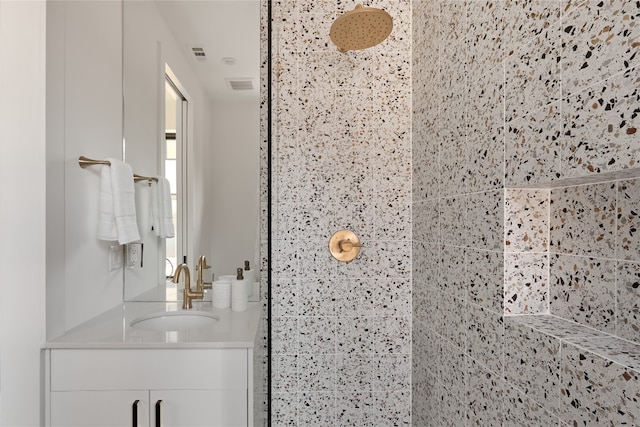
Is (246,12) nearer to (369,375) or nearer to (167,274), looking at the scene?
Result: (167,274)

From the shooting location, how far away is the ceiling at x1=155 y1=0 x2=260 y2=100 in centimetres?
167

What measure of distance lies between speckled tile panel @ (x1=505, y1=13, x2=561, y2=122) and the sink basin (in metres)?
1.35

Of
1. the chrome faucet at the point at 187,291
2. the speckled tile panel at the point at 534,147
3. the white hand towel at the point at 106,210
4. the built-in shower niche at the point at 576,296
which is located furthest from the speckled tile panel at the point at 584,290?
the white hand towel at the point at 106,210

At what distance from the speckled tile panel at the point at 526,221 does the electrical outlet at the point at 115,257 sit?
1609 mm

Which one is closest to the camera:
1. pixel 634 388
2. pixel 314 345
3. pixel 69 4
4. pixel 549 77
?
pixel 634 388

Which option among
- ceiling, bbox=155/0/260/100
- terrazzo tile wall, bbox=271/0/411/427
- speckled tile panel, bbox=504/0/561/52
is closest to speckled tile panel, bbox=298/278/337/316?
terrazzo tile wall, bbox=271/0/411/427

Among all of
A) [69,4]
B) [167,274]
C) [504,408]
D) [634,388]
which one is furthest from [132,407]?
[69,4]

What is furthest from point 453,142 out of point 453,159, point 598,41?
point 598,41

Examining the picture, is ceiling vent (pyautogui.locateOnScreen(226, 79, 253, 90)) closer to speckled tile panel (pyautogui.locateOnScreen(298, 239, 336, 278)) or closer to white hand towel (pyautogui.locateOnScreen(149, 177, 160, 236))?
white hand towel (pyautogui.locateOnScreen(149, 177, 160, 236))

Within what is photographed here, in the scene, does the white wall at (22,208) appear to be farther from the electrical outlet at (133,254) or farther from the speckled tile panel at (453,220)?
the speckled tile panel at (453,220)

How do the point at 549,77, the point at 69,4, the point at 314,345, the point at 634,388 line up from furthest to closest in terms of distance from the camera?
the point at 314,345 < the point at 69,4 < the point at 549,77 < the point at 634,388

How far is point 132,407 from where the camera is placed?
1.16m

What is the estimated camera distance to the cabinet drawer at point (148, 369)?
3.77ft

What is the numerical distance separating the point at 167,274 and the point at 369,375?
109 cm
